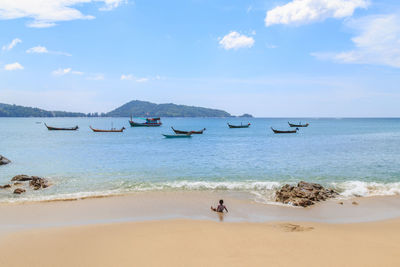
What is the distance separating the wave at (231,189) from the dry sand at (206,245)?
4.84m

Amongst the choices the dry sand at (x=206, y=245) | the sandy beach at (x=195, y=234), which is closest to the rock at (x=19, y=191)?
the sandy beach at (x=195, y=234)

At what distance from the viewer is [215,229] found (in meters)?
11.0

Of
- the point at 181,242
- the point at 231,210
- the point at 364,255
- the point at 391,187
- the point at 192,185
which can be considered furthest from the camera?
the point at 192,185

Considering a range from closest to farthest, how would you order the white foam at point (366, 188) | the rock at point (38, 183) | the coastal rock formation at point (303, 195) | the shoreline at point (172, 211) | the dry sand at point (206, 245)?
the dry sand at point (206, 245) < the shoreline at point (172, 211) < the coastal rock formation at point (303, 195) < the white foam at point (366, 188) < the rock at point (38, 183)

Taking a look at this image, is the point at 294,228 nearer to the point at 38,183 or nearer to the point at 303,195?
the point at 303,195

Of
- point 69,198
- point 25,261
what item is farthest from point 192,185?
point 25,261

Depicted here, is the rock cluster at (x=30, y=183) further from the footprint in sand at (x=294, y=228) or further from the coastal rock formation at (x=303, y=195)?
the footprint in sand at (x=294, y=228)

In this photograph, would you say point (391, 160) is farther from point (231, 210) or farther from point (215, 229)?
point (215, 229)

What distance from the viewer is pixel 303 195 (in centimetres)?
1501

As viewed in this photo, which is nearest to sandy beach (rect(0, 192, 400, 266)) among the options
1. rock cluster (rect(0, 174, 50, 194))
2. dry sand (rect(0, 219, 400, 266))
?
dry sand (rect(0, 219, 400, 266))

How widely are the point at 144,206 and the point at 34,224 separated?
4.86 metres

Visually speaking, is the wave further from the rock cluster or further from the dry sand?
the dry sand

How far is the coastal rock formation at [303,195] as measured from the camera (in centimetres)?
1445

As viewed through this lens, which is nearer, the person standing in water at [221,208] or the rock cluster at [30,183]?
the person standing in water at [221,208]
